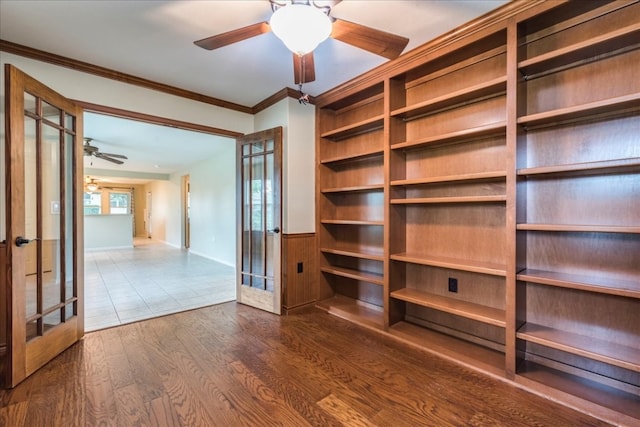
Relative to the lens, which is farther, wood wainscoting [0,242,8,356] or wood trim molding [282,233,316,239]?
wood trim molding [282,233,316,239]

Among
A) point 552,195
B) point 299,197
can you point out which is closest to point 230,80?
point 299,197

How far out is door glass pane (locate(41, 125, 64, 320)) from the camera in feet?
7.26

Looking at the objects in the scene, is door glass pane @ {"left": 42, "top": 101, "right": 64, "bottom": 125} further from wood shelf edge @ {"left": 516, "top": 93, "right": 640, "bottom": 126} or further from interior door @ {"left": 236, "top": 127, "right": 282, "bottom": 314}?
wood shelf edge @ {"left": 516, "top": 93, "right": 640, "bottom": 126}

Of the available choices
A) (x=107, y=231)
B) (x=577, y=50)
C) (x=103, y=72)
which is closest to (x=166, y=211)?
(x=107, y=231)

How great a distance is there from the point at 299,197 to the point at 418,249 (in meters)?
1.40

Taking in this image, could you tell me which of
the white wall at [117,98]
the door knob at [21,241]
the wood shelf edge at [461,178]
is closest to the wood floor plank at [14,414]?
the door knob at [21,241]

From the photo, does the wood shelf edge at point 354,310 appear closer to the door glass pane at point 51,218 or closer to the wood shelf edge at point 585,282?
the wood shelf edge at point 585,282

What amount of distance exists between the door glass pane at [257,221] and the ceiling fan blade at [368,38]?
1963 millimetres

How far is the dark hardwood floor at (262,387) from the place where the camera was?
1.59 m

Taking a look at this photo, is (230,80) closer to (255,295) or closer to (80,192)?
(80,192)

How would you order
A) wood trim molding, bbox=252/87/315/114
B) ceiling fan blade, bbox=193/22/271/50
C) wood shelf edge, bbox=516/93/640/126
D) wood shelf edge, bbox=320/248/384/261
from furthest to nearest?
wood trim molding, bbox=252/87/315/114 → wood shelf edge, bbox=320/248/384/261 → ceiling fan blade, bbox=193/22/271/50 → wood shelf edge, bbox=516/93/640/126

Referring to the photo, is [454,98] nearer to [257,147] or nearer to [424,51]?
[424,51]

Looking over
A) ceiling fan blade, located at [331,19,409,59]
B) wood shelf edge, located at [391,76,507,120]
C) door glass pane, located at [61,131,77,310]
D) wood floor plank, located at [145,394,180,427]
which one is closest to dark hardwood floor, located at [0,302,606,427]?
wood floor plank, located at [145,394,180,427]

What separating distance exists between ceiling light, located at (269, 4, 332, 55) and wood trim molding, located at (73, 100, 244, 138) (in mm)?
2018
